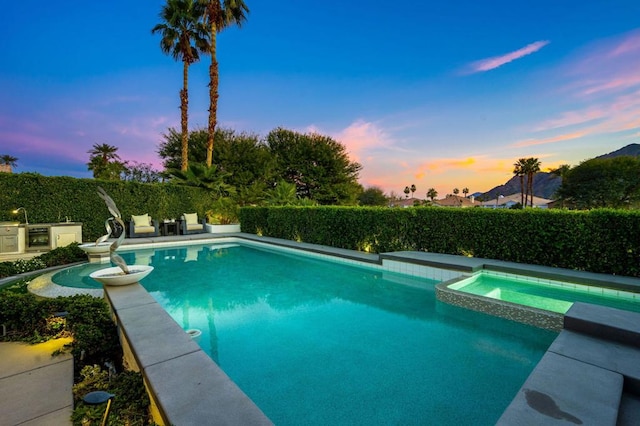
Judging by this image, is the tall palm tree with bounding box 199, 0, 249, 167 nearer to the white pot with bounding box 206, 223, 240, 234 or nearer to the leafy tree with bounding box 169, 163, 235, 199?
the leafy tree with bounding box 169, 163, 235, 199

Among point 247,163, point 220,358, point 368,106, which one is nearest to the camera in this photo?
point 220,358

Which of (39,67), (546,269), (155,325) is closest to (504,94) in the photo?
(546,269)

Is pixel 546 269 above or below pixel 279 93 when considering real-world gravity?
below

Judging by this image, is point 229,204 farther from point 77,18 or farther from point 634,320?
point 634,320

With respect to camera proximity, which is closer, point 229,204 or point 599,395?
point 599,395

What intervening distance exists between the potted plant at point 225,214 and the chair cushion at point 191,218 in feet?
3.76

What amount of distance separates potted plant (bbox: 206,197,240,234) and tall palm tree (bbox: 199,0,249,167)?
2633 millimetres

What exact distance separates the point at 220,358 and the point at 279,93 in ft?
53.5

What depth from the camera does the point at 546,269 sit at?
231 inches

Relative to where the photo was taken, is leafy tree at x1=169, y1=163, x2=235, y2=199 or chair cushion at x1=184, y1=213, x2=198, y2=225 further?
leafy tree at x1=169, y1=163, x2=235, y2=199

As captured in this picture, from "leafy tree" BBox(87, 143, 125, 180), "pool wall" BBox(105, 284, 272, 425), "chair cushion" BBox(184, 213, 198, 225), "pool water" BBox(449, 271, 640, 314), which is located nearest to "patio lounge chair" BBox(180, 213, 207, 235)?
"chair cushion" BBox(184, 213, 198, 225)

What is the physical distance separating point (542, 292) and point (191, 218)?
48.0 ft

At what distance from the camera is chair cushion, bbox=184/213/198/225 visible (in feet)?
49.3

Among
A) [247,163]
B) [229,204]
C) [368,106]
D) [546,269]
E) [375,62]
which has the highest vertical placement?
[375,62]
